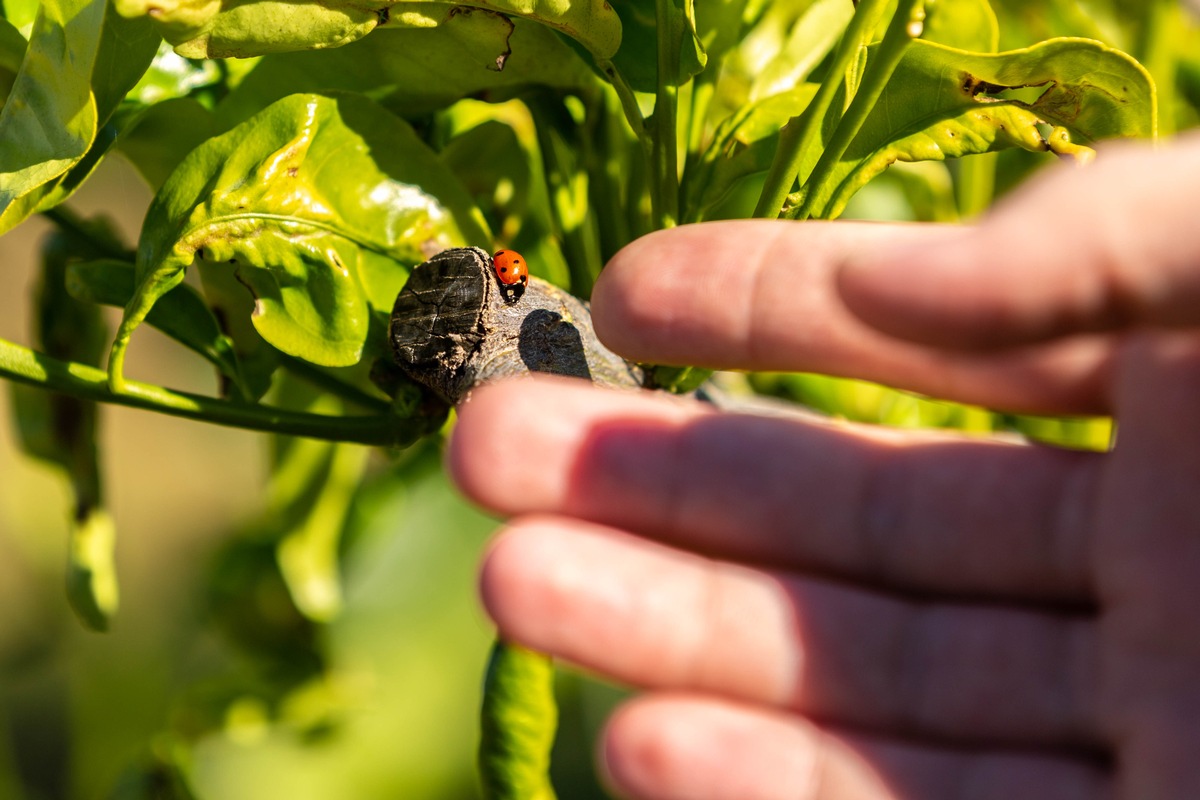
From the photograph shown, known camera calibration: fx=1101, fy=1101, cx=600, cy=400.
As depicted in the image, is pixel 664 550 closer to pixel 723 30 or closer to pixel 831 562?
pixel 831 562

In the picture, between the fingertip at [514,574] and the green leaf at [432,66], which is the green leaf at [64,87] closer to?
the green leaf at [432,66]

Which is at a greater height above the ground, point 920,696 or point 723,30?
point 723,30

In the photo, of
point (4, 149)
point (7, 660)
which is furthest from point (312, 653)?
point (7, 660)

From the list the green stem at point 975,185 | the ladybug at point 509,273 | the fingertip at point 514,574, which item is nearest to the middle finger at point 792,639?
the fingertip at point 514,574

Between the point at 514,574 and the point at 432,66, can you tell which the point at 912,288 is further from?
the point at 432,66

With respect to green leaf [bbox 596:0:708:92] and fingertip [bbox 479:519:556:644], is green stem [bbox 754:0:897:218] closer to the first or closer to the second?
green leaf [bbox 596:0:708:92]

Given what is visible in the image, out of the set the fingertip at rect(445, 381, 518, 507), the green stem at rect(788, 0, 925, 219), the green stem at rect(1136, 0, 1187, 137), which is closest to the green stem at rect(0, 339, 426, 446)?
the fingertip at rect(445, 381, 518, 507)
